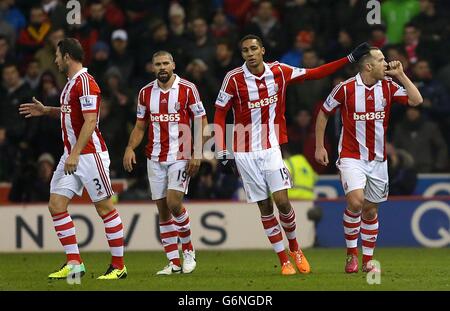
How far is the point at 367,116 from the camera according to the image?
497 inches

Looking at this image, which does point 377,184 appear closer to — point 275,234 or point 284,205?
point 284,205

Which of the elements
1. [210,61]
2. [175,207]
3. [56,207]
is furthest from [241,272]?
[210,61]

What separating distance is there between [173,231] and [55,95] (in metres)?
5.88

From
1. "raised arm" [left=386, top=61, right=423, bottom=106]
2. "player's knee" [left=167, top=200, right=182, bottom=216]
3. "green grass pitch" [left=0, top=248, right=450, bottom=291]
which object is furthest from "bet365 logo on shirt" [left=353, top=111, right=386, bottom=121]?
"player's knee" [left=167, top=200, right=182, bottom=216]

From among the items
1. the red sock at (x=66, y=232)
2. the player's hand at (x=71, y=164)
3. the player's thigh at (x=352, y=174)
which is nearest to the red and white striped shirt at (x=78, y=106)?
the player's hand at (x=71, y=164)

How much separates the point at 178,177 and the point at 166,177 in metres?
0.17

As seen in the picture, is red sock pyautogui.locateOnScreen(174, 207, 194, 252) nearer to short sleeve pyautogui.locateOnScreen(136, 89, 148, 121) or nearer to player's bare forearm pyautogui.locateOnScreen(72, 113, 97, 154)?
short sleeve pyautogui.locateOnScreen(136, 89, 148, 121)

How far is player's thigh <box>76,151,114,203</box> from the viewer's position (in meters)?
11.8

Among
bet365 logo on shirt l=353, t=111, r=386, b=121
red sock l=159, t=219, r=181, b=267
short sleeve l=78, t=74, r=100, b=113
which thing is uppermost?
short sleeve l=78, t=74, r=100, b=113

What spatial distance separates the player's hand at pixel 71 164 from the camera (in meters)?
11.5

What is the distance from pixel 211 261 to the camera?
14.9m

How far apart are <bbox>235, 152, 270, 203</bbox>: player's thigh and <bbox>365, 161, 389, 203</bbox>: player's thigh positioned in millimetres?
1041
